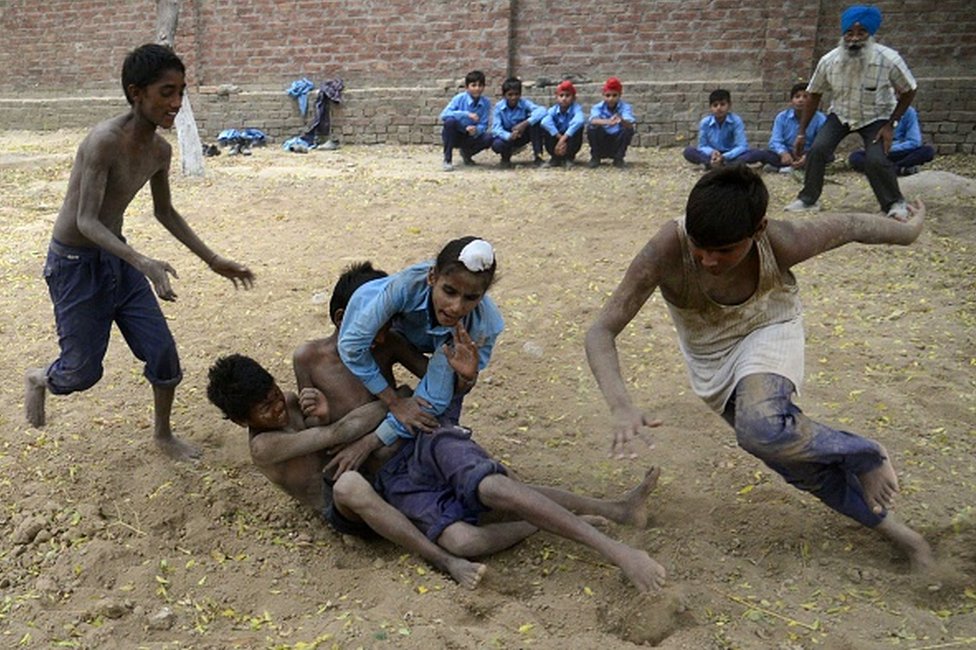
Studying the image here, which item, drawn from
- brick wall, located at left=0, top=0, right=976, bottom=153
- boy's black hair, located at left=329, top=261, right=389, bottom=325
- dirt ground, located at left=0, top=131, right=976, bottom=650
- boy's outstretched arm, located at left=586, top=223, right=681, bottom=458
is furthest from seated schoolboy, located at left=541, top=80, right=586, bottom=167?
boy's outstretched arm, located at left=586, top=223, right=681, bottom=458

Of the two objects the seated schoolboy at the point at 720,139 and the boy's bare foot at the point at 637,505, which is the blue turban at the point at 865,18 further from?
the boy's bare foot at the point at 637,505

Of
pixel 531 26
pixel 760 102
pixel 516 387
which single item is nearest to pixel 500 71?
pixel 531 26

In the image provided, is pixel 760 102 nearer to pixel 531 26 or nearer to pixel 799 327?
pixel 531 26

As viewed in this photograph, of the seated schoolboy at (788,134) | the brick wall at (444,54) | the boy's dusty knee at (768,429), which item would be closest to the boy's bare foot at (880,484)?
the boy's dusty knee at (768,429)

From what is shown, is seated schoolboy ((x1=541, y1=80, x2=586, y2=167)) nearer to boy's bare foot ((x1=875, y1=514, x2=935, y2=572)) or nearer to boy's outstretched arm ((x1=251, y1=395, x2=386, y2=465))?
boy's outstretched arm ((x1=251, y1=395, x2=386, y2=465))

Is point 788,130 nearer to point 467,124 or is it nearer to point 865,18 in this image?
point 865,18

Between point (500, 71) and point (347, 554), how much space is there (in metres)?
10.1

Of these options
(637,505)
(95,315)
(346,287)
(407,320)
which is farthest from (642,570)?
(95,315)

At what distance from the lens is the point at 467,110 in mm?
10891

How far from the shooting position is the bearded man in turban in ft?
23.0

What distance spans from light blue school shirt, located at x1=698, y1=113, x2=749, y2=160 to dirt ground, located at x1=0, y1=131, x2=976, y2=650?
10.8 ft

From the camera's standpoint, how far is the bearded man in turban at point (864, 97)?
7.02 meters

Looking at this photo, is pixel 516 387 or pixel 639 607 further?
pixel 516 387

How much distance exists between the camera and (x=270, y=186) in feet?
30.0
